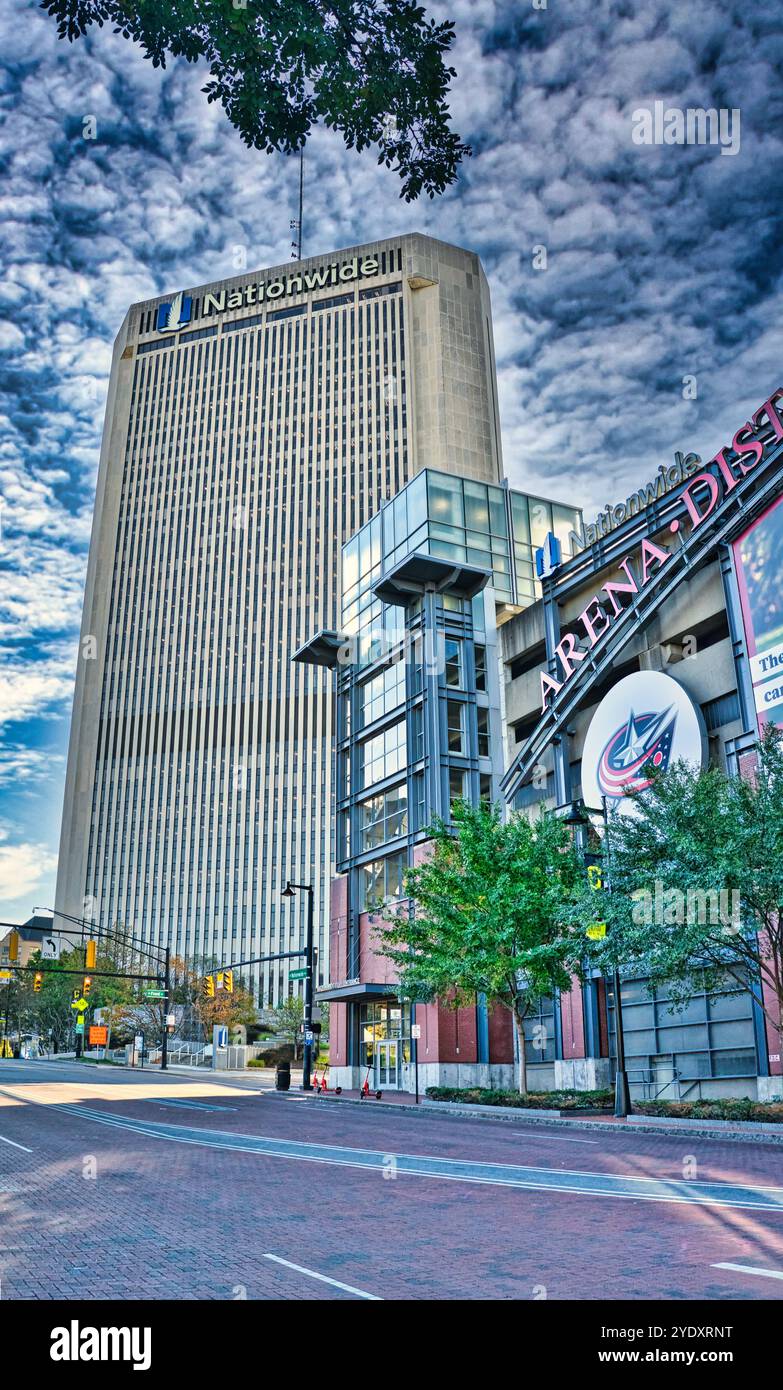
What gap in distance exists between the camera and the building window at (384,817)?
50716mm

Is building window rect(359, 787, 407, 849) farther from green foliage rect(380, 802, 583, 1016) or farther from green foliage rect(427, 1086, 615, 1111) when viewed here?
green foliage rect(427, 1086, 615, 1111)

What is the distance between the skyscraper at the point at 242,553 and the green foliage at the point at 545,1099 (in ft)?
311

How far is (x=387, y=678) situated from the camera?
5384 centimetres

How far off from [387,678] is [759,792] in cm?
3140

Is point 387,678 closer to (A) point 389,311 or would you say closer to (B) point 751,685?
(B) point 751,685

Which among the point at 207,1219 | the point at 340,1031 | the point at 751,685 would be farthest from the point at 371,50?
the point at 340,1031

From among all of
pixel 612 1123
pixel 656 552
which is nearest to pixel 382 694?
pixel 656 552

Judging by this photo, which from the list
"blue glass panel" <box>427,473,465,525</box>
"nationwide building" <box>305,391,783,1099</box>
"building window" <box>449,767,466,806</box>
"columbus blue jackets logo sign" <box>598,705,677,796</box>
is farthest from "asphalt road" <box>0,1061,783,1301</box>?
"blue glass panel" <box>427,473,465,525</box>

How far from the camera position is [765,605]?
31594 millimetres

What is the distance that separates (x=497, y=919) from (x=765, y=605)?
12479mm

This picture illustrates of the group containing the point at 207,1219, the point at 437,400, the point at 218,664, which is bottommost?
the point at 207,1219

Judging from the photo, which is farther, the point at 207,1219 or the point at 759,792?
the point at 759,792
